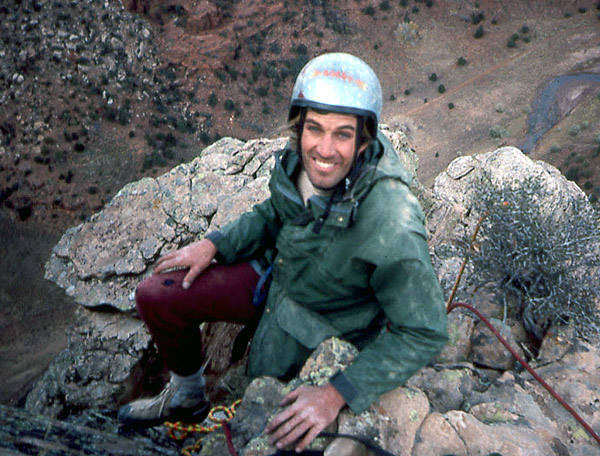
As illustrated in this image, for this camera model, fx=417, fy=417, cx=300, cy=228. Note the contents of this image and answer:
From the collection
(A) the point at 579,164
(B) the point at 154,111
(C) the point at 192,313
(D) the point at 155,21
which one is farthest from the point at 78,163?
(A) the point at 579,164

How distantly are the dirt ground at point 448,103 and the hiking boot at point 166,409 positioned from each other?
5.82 meters

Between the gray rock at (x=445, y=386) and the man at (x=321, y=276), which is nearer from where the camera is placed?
the man at (x=321, y=276)

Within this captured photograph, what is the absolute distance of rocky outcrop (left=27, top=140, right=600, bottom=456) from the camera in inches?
73.2

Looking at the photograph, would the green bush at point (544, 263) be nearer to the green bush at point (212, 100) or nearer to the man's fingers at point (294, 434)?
the man's fingers at point (294, 434)

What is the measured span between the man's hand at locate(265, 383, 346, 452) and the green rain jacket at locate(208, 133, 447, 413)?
0.06 m

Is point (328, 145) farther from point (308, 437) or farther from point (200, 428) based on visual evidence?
point (200, 428)

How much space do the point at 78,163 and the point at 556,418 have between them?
17275mm

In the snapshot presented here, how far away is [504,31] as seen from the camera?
24188 millimetres

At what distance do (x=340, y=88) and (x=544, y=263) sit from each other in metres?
2.24

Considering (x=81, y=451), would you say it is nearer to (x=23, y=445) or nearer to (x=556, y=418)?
(x=23, y=445)

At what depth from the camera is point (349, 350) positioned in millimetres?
2029

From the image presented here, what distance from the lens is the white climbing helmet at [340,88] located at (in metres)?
1.88

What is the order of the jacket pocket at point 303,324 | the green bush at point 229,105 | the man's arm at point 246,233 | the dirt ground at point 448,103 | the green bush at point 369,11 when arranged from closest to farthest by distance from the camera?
the jacket pocket at point 303,324 → the man's arm at point 246,233 → the dirt ground at point 448,103 → the green bush at point 229,105 → the green bush at point 369,11

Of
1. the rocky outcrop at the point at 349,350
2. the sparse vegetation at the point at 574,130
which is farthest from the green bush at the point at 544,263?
the sparse vegetation at the point at 574,130
